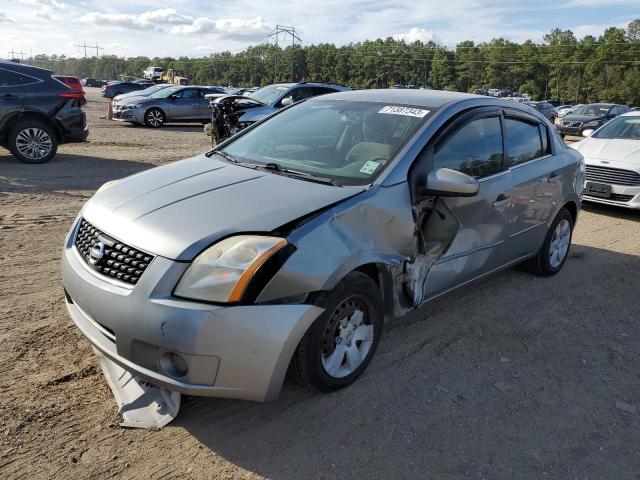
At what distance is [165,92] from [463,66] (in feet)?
315

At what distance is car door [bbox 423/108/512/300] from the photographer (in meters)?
3.80

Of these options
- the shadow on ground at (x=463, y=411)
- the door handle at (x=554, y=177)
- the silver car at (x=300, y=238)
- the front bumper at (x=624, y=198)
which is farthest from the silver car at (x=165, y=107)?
the shadow on ground at (x=463, y=411)

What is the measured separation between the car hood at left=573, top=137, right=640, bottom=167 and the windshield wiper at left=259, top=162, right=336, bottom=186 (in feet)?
21.5

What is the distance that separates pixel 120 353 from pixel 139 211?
77cm

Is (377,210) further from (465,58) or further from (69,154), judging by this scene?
(465,58)

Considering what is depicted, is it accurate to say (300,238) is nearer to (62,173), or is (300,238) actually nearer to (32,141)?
(62,173)

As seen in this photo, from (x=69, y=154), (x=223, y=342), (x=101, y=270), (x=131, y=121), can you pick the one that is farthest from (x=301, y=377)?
(x=131, y=121)

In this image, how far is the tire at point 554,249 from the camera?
5.16m

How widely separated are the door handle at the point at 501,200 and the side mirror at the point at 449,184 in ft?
2.79

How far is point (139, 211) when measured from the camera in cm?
296

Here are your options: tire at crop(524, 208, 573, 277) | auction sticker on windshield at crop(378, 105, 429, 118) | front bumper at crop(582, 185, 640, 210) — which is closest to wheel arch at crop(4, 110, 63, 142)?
auction sticker on windshield at crop(378, 105, 429, 118)

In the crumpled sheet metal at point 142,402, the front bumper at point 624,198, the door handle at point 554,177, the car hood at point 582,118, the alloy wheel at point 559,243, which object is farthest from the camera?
the car hood at point 582,118

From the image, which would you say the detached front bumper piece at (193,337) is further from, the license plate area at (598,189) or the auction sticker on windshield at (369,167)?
the license plate area at (598,189)

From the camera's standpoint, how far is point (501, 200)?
422 centimetres
